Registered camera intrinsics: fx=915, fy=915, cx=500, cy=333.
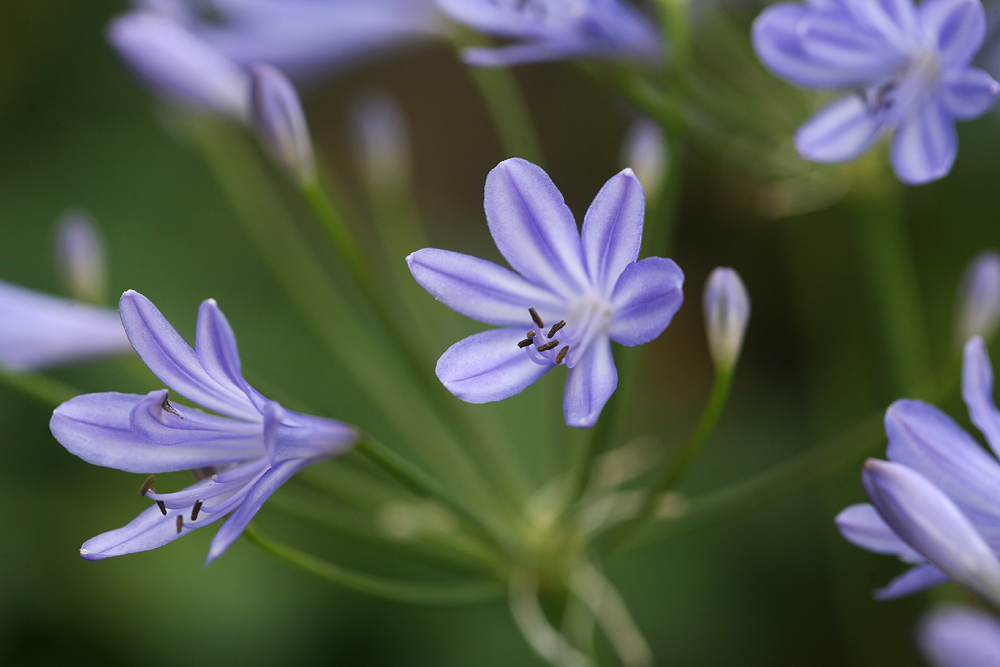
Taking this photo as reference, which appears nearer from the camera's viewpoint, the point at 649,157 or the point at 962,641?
the point at 962,641

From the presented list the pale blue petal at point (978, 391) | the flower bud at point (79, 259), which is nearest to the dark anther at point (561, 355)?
the pale blue petal at point (978, 391)

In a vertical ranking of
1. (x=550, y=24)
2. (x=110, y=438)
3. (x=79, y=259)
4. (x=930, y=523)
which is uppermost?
(x=550, y=24)

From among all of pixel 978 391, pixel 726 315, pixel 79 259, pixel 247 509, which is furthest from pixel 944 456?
pixel 79 259

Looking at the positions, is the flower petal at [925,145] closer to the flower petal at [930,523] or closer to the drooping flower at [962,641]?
the flower petal at [930,523]

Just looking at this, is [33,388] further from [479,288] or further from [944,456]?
[944,456]

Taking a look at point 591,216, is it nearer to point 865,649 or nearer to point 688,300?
point 865,649

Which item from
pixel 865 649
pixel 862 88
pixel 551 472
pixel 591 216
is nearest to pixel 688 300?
pixel 865 649
